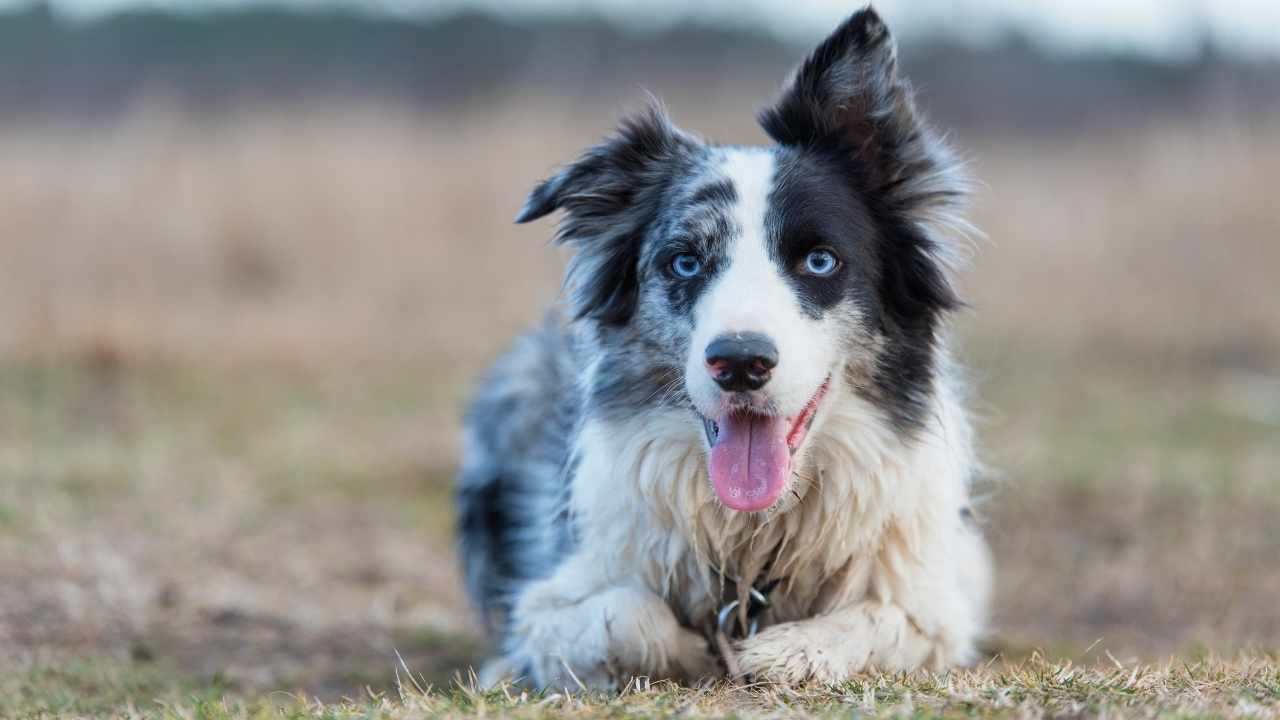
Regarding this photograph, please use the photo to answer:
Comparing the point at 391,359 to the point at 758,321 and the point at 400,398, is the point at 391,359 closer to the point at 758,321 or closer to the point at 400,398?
the point at 400,398

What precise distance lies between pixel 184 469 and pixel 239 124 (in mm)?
5633

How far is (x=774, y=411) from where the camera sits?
11.4 feet

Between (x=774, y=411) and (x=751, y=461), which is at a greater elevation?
(x=774, y=411)

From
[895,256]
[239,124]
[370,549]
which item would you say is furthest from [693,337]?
[239,124]

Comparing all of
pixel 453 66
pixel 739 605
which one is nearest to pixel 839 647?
pixel 739 605

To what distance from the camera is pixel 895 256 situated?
407 cm

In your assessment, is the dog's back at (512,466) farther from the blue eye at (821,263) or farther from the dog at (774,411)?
the blue eye at (821,263)

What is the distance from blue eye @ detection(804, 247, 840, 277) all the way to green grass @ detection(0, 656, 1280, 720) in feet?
3.47

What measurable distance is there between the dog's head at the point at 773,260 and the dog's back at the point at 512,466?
86cm

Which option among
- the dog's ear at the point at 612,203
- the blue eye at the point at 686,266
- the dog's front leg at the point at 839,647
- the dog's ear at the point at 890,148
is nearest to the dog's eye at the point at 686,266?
the blue eye at the point at 686,266

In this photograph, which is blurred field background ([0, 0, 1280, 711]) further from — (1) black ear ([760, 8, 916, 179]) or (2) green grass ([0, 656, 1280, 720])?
(1) black ear ([760, 8, 916, 179])

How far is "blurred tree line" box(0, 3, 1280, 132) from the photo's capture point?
17438 millimetres

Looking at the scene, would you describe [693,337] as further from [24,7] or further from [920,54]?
[920,54]

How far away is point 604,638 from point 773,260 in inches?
43.6
